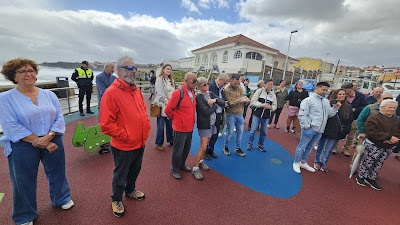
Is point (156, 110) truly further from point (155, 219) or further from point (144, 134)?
point (155, 219)

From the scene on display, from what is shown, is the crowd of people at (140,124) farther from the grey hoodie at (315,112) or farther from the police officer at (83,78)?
the police officer at (83,78)

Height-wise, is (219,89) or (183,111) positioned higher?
Answer: (219,89)

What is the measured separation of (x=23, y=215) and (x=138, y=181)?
1349 millimetres

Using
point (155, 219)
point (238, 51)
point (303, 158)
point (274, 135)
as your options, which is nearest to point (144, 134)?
point (155, 219)

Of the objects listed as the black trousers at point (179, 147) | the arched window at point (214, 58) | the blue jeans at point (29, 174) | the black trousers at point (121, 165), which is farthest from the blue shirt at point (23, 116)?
the arched window at point (214, 58)

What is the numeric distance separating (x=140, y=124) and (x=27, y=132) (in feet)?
3.40

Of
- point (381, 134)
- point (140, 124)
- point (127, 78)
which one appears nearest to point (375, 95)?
point (381, 134)

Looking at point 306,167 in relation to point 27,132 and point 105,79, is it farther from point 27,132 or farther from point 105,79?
point 105,79

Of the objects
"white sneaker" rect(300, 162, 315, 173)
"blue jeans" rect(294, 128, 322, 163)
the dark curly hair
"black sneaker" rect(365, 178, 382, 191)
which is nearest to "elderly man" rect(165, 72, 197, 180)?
the dark curly hair

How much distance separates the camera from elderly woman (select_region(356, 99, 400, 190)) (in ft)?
9.66

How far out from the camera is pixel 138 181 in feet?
9.73

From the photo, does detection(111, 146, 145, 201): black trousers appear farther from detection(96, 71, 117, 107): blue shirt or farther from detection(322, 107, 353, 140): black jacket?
detection(322, 107, 353, 140): black jacket

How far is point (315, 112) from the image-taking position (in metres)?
3.38

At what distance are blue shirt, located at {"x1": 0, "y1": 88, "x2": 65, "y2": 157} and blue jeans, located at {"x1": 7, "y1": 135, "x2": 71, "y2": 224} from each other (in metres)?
0.12
